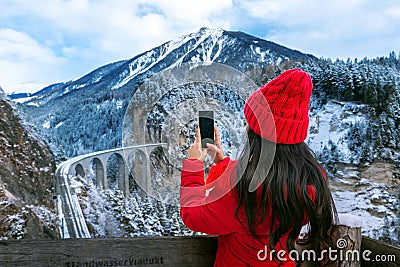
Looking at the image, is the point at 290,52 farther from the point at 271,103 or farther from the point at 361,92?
the point at 271,103

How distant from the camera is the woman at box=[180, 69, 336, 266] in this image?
0.66 m

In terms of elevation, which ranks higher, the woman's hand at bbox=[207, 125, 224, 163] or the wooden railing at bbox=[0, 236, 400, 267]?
the woman's hand at bbox=[207, 125, 224, 163]

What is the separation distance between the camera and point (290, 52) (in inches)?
168

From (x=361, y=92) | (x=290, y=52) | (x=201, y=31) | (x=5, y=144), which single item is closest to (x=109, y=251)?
(x=201, y=31)

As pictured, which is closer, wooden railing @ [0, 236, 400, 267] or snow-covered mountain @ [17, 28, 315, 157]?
wooden railing @ [0, 236, 400, 267]

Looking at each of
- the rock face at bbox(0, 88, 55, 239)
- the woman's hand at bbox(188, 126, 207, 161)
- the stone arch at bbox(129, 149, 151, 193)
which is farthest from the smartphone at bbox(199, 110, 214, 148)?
the rock face at bbox(0, 88, 55, 239)

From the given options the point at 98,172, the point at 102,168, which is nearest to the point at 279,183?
the point at 102,168

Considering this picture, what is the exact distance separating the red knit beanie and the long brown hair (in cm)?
2

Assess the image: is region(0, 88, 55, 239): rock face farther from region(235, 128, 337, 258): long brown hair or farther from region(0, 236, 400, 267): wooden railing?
region(235, 128, 337, 258): long brown hair

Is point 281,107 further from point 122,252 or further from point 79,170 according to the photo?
point 79,170

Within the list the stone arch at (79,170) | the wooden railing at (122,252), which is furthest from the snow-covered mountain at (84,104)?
the wooden railing at (122,252)

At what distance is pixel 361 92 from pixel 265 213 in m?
6.77

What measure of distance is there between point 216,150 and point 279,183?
16 centimetres

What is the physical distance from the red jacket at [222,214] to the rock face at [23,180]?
8.67ft
